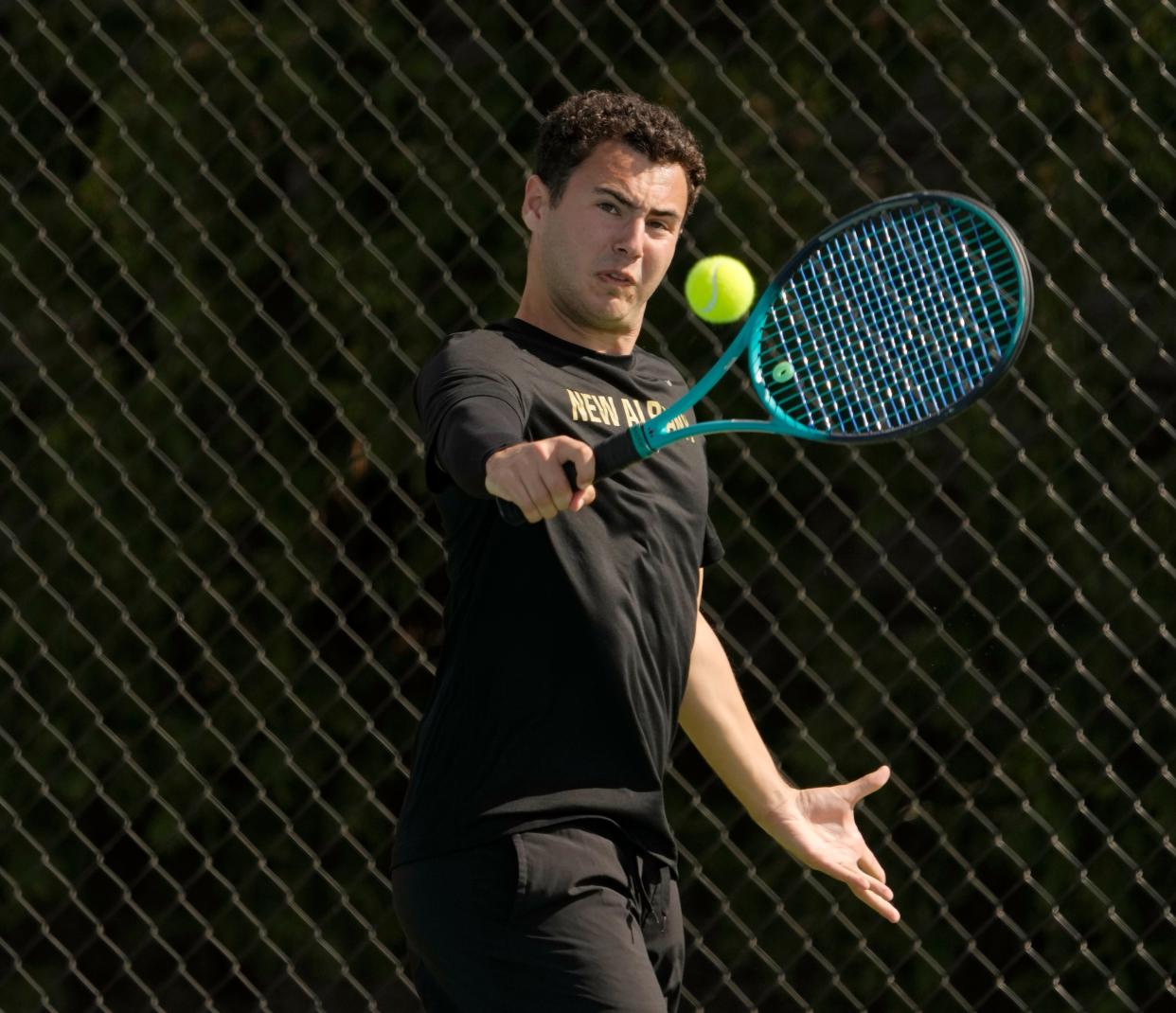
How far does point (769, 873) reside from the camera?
3293mm

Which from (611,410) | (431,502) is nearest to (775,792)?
(611,410)

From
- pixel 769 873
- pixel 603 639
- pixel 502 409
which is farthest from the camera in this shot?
pixel 769 873

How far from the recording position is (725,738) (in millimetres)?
2348

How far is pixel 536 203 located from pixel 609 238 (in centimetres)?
14

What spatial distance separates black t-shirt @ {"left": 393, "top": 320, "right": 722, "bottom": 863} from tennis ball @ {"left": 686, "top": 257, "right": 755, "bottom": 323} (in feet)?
0.63

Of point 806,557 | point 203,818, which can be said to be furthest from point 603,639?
point 203,818

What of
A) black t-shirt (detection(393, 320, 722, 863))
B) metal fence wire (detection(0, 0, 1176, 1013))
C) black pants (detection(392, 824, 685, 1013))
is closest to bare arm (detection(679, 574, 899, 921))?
black t-shirt (detection(393, 320, 722, 863))

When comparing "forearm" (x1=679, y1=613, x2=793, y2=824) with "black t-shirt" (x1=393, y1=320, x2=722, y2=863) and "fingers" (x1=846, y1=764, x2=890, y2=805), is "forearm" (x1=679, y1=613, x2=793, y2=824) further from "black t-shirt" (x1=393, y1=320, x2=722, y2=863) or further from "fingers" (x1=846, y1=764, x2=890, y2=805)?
"black t-shirt" (x1=393, y1=320, x2=722, y2=863)

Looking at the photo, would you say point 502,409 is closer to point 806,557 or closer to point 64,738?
point 806,557

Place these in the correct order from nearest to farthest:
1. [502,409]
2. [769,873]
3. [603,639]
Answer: [502,409]
[603,639]
[769,873]

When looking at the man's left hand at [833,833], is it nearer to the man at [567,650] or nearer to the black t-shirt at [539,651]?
the man at [567,650]

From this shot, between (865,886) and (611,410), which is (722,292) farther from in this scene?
(865,886)

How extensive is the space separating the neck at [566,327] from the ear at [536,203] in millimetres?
92

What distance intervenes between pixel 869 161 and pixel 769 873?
49.5 inches
